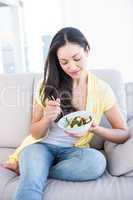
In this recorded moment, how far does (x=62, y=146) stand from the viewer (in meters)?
1.23

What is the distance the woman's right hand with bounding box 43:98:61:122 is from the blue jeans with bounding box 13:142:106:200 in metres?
0.15

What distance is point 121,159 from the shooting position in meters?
1.14

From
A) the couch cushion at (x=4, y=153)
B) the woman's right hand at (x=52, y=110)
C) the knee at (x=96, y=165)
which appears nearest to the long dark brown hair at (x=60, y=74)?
the woman's right hand at (x=52, y=110)

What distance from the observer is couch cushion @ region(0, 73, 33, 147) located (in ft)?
5.14

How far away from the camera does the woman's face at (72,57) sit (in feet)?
3.84

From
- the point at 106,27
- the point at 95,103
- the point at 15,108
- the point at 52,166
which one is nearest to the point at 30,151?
the point at 52,166

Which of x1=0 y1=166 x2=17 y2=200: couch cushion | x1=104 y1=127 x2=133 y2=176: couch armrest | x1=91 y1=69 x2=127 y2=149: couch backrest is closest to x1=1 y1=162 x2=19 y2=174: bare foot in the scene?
x1=0 y1=166 x2=17 y2=200: couch cushion

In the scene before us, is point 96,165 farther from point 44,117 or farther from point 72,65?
point 72,65

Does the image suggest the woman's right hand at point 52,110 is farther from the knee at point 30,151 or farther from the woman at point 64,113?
the knee at point 30,151

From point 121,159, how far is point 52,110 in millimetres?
335

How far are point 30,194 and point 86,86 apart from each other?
54 centimetres

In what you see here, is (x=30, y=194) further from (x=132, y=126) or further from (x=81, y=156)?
(x=132, y=126)

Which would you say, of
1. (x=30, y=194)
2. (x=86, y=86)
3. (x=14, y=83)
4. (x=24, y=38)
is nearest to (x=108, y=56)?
(x=24, y=38)

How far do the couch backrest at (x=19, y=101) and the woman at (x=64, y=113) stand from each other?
0.86 ft
